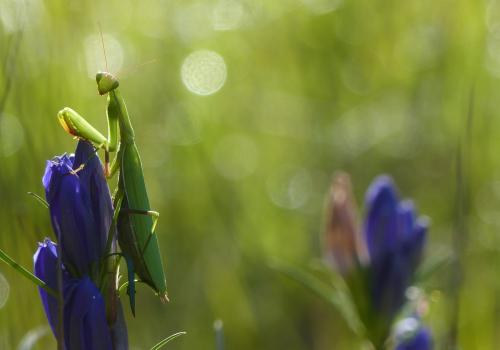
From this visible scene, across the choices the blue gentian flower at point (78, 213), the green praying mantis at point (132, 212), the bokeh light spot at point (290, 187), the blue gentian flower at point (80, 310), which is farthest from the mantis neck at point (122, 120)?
the bokeh light spot at point (290, 187)

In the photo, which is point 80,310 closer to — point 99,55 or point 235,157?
point 235,157

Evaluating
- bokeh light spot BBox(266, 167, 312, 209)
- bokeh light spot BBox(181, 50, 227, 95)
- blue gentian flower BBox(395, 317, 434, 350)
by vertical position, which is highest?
bokeh light spot BBox(181, 50, 227, 95)

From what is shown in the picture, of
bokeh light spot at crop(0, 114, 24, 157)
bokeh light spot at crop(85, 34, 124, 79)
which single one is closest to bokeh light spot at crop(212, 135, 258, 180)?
bokeh light spot at crop(85, 34, 124, 79)

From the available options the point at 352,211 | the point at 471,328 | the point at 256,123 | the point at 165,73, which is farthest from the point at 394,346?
the point at 165,73

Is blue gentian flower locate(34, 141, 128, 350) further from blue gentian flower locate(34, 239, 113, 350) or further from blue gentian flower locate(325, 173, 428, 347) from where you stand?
blue gentian flower locate(325, 173, 428, 347)

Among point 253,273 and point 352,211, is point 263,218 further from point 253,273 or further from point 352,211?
point 352,211
